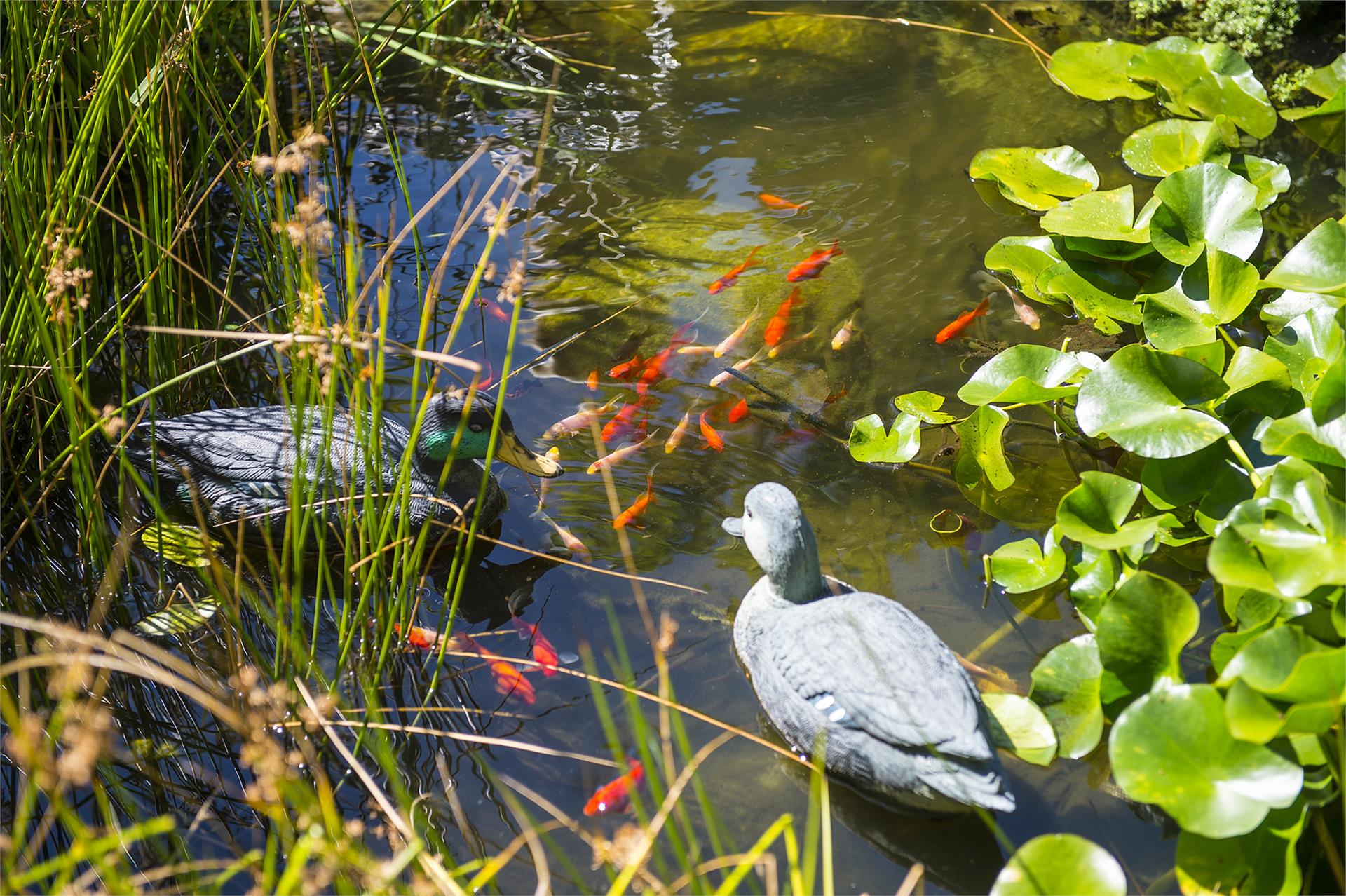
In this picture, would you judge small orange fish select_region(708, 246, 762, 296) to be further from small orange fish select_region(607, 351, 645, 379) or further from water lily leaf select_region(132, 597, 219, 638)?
water lily leaf select_region(132, 597, 219, 638)

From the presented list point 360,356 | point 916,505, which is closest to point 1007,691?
point 916,505

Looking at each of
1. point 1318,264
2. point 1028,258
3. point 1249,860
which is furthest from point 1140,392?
point 1249,860

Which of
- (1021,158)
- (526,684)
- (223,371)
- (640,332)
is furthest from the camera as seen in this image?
(1021,158)

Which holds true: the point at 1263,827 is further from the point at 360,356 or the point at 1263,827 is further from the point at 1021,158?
the point at 1021,158

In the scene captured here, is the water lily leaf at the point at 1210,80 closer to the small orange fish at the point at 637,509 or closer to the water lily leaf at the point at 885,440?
the water lily leaf at the point at 885,440

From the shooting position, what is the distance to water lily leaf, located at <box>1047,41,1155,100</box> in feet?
15.6

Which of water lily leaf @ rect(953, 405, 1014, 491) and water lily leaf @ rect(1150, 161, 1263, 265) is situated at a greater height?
water lily leaf @ rect(1150, 161, 1263, 265)

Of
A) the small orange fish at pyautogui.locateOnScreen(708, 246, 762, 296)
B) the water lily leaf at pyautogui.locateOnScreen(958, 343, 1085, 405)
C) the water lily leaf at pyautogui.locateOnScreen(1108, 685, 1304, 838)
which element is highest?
the water lily leaf at pyautogui.locateOnScreen(958, 343, 1085, 405)

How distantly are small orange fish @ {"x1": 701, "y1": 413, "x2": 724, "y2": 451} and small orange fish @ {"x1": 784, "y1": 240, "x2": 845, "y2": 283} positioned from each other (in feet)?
3.20

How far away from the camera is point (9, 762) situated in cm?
259

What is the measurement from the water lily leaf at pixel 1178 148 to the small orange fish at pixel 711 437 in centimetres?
210

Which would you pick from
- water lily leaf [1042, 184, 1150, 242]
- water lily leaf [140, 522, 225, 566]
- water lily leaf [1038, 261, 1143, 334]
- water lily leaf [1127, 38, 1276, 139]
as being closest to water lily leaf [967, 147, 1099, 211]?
water lily leaf [1042, 184, 1150, 242]

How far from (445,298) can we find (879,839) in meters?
2.74

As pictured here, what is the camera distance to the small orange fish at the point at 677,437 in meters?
3.58
